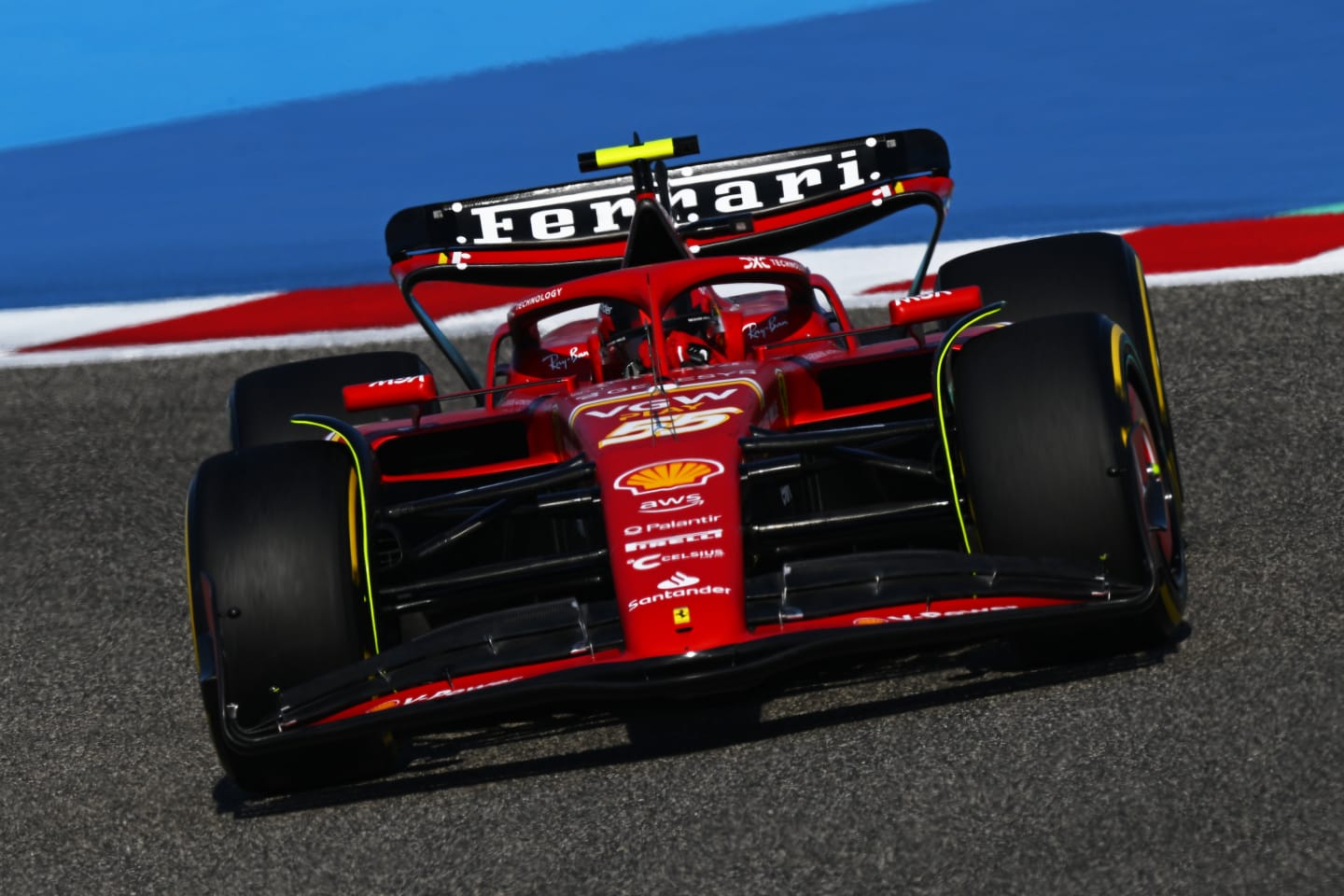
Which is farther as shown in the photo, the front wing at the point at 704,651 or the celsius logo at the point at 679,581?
the celsius logo at the point at 679,581

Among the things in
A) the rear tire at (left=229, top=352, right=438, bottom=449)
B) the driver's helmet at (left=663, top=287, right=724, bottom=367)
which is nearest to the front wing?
the driver's helmet at (left=663, top=287, right=724, bottom=367)

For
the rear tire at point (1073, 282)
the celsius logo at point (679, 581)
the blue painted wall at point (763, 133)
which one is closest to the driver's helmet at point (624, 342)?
the rear tire at point (1073, 282)

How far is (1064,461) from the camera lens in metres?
4.84

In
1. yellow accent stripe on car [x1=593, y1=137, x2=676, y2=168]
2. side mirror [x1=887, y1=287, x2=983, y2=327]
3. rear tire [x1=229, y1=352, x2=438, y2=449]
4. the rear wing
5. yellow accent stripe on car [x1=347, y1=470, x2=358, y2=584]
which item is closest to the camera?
yellow accent stripe on car [x1=347, y1=470, x2=358, y2=584]

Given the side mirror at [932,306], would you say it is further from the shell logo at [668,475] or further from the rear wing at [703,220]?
the rear wing at [703,220]

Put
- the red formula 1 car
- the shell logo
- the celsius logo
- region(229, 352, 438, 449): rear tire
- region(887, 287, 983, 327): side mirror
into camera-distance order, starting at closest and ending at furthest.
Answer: the red formula 1 car < the celsius logo < the shell logo < region(887, 287, 983, 327): side mirror < region(229, 352, 438, 449): rear tire

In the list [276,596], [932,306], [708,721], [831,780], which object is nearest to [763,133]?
[932,306]

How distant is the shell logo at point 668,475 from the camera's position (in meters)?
5.03

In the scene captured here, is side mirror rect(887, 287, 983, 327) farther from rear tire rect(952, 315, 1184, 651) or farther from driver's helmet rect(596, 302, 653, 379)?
driver's helmet rect(596, 302, 653, 379)

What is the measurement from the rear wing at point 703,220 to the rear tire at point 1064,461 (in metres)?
2.40

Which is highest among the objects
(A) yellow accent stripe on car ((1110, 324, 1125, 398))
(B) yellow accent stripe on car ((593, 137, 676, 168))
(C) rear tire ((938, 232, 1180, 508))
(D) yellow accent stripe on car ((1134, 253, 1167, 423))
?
(B) yellow accent stripe on car ((593, 137, 676, 168))

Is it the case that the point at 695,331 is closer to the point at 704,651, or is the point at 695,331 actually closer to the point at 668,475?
the point at 668,475

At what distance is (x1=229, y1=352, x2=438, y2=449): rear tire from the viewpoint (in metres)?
6.96

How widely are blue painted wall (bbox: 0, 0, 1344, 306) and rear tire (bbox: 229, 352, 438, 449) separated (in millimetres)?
5053
